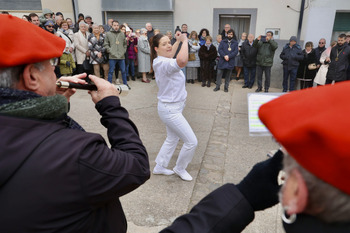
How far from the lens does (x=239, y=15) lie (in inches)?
427

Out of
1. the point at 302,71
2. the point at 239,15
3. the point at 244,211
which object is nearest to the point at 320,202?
the point at 244,211

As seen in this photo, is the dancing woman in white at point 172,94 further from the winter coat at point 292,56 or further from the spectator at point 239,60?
the spectator at point 239,60

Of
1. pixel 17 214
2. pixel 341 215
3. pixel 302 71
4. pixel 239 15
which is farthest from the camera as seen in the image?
pixel 239 15

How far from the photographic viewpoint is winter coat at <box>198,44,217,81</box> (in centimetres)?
942

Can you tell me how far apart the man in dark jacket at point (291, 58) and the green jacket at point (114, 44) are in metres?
4.88

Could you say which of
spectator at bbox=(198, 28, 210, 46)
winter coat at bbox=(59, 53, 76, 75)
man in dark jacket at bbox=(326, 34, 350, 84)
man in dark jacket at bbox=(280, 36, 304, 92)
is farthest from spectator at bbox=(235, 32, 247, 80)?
winter coat at bbox=(59, 53, 76, 75)

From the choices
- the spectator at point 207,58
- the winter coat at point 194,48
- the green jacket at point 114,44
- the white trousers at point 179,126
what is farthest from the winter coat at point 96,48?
the white trousers at point 179,126

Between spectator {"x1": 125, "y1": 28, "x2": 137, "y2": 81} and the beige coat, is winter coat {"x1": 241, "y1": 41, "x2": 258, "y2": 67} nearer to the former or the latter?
spectator {"x1": 125, "y1": 28, "x2": 137, "y2": 81}

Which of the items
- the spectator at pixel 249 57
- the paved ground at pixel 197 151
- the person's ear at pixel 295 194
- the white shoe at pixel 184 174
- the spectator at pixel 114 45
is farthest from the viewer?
the spectator at pixel 249 57

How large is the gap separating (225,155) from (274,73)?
6053 mm

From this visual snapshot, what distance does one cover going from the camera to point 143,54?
380 inches

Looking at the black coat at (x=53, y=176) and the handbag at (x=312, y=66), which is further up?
the black coat at (x=53, y=176)

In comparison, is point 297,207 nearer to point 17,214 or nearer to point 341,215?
point 341,215

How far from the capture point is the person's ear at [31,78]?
43.9 inches
